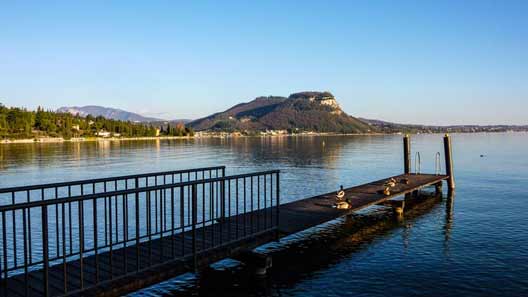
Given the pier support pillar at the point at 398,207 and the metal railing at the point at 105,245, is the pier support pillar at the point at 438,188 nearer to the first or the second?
the pier support pillar at the point at 398,207

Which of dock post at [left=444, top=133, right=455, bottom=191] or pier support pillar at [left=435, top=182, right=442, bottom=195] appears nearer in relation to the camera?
pier support pillar at [left=435, top=182, right=442, bottom=195]

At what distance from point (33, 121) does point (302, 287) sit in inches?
8212

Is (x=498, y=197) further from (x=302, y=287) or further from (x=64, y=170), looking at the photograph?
(x=64, y=170)

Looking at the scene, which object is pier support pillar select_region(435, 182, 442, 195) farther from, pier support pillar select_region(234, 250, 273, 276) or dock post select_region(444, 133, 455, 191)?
pier support pillar select_region(234, 250, 273, 276)

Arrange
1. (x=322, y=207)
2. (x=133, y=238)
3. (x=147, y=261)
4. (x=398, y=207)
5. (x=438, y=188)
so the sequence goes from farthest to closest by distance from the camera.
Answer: (x=438, y=188) < (x=398, y=207) < (x=322, y=207) < (x=133, y=238) < (x=147, y=261)

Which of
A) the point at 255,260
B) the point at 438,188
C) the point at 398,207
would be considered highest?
the point at 255,260

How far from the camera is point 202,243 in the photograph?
14.4 m

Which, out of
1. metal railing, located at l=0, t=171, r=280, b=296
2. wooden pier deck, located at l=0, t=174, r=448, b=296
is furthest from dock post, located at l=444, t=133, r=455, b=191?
metal railing, located at l=0, t=171, r=280, b=296

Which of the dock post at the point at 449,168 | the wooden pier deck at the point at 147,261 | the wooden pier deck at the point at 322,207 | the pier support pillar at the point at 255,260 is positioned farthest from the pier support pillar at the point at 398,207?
the pier support pillar at the point at 255,260

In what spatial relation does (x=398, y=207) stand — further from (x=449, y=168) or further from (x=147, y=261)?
(x=147, y=261)

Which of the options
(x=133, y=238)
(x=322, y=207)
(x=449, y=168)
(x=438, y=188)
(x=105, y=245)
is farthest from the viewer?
(x=449, y=168)

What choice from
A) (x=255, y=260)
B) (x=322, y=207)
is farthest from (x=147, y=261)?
(x=322, y=207)

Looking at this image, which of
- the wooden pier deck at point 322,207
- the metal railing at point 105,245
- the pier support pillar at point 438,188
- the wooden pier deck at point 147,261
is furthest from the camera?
the pier support pillar at point 438,188

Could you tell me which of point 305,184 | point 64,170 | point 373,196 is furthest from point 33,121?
point 373,196
